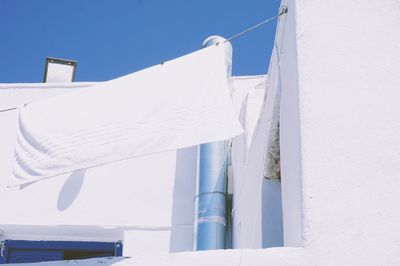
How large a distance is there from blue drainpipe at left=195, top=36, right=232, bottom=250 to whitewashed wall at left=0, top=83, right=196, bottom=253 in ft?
1.46

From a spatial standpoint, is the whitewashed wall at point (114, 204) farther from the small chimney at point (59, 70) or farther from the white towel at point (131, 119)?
the white towel at point (131, 119)

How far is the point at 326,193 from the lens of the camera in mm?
2541

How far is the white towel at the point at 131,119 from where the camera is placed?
3.29m

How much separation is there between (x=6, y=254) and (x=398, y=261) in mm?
6305

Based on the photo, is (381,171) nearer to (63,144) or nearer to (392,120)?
(392,120)

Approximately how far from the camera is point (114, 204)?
7148 millimetres

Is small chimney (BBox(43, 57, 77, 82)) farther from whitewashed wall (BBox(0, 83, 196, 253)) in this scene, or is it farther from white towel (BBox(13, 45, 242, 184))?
white towel (BBox(13, 45, 242, 184))

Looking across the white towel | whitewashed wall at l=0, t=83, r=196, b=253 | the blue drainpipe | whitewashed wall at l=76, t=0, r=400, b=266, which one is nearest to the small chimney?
whitewashed wall at l=0, t=83, r=196, b=253

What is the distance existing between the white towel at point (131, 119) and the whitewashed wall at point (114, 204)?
3178mm

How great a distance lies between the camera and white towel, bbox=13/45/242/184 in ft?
10.8

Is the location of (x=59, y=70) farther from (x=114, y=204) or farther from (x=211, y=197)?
(x=211, y=197)

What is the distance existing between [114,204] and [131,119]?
389 cm

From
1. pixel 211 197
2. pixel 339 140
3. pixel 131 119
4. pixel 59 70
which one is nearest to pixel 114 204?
pixel 211 197

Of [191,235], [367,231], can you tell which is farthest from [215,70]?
[191,235]
